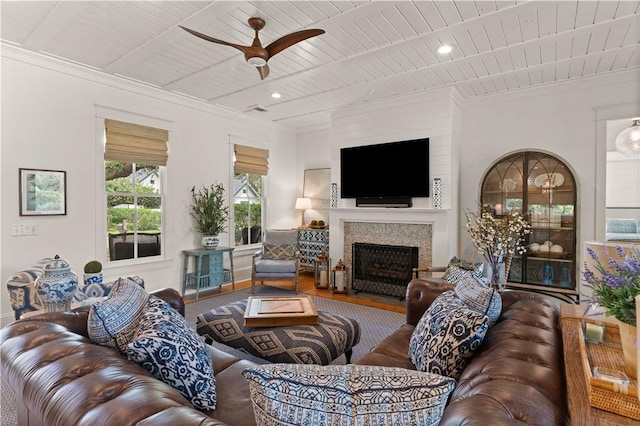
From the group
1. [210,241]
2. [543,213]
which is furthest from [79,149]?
[543,213]

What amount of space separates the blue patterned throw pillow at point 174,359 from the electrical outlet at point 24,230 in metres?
3.06

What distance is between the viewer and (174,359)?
1.32 meters

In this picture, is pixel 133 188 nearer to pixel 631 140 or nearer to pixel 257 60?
pixel 257 60

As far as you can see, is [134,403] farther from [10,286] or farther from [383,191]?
[383,191]

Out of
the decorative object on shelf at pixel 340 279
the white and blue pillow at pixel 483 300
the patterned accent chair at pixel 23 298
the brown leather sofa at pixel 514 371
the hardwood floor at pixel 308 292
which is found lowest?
the hardwood floor at pixel 308 292

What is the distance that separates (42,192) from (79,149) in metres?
0.62

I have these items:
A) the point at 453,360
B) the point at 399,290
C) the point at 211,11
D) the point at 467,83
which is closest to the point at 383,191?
the point at 399,290

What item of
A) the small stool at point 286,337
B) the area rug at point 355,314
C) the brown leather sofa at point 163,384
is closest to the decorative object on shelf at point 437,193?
the area rug at point 355,314

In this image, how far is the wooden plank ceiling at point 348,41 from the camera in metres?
2.73

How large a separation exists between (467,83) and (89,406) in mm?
4744

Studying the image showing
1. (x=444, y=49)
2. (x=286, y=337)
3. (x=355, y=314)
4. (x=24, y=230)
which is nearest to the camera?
(x=286, y=337)

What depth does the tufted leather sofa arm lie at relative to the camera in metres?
0.88

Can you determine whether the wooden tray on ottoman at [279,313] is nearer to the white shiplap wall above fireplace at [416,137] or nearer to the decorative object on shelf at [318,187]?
the white shiplap wall above fireplace at [416,137]

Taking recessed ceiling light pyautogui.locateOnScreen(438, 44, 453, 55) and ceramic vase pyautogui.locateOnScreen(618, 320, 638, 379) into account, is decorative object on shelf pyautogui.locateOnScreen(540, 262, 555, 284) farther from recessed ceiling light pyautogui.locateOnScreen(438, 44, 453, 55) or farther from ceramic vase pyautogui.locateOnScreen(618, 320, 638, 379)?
ceramic vase pyautogui.locateOnScreen(618, 320, 638, 379)
